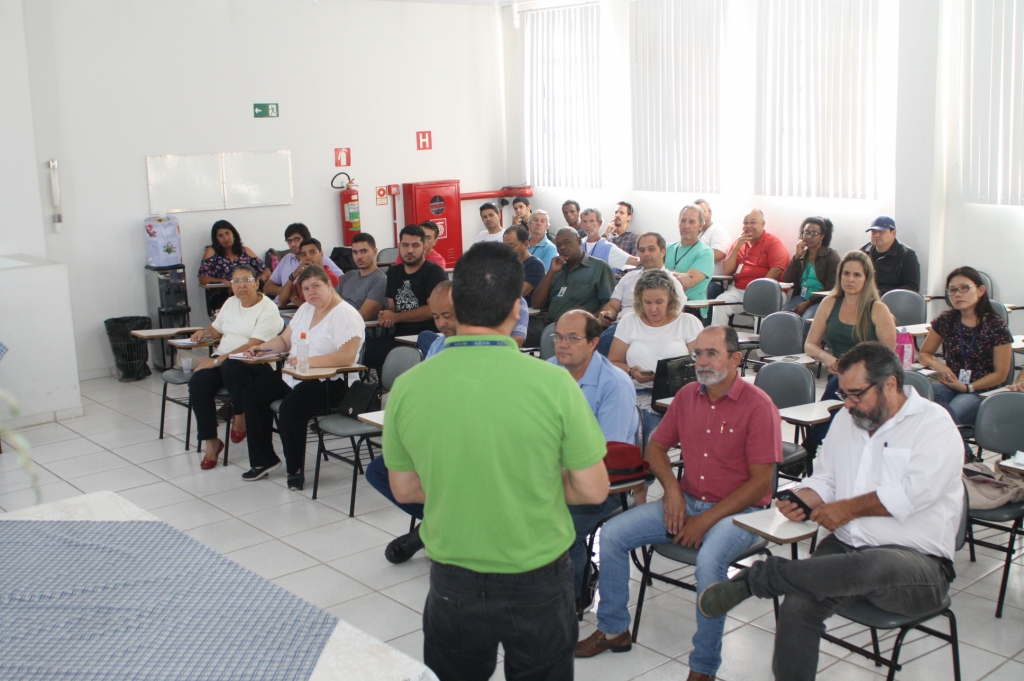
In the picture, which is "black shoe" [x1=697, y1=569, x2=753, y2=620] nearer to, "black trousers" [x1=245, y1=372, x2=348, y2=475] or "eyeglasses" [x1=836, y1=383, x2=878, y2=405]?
"eyeglasses" [x1=836, y1=383, x2=878, y2=405]

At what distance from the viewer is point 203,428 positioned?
20.5 feet

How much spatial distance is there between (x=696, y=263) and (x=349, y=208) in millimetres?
4636

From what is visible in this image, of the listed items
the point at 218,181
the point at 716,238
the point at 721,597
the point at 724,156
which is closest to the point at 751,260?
the point at 716,238

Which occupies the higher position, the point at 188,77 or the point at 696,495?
the point at 188,77

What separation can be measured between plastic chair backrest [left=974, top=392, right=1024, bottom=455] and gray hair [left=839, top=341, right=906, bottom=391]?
114 centimetres

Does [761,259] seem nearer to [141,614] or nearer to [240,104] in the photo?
[240,104]

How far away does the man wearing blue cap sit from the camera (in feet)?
26.4

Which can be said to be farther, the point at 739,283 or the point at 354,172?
the point at 354,172

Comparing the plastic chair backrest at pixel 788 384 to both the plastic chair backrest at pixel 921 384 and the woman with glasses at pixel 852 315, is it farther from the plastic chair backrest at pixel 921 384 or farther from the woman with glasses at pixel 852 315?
the woman with glasses at pixel 852 315

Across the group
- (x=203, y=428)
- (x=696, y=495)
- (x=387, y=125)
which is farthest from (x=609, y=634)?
(x=387, y=125)

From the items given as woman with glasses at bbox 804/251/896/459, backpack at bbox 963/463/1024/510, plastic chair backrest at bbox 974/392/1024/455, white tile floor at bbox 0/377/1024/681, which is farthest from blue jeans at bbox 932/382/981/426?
backpack at bbox 963/463/1024/510

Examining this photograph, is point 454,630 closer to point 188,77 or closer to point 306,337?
point 306,337

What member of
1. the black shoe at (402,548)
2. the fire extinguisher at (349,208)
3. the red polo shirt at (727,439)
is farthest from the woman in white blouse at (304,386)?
the fire extinguisher at (349,208)

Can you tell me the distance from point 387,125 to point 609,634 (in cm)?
899
